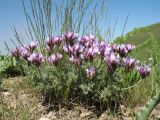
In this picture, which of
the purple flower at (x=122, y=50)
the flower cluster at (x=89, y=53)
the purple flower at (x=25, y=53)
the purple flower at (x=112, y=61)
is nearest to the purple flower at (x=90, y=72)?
the flower cluster at (x=89, y=53)

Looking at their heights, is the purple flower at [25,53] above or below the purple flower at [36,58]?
above

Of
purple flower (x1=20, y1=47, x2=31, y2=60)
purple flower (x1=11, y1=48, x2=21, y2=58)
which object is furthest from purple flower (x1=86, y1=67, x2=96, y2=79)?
purple flower (x1=11, y1=48, x2=21, y2=58)

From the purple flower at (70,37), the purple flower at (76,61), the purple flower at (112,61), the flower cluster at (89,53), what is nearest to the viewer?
the purple flower at (112,61)

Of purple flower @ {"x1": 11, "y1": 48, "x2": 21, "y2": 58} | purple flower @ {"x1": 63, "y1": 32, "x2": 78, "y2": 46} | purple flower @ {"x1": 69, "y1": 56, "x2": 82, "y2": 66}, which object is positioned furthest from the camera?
purple flower @ {"x1": 11, "y1": 48, "x2": 21, "y2": 58}

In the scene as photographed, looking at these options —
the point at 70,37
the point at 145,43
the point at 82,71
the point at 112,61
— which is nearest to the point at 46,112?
the point at 82,71

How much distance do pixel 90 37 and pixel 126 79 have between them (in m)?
0.61

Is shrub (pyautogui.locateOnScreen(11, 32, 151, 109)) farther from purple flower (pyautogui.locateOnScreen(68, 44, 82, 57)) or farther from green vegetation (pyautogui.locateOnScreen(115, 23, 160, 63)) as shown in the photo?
green vegetation (pyautogui.locateOnScreen(115, 23, 160, 63))

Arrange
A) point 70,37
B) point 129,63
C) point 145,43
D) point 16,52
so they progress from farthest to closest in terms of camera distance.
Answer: point 145,43, point 16,52, point 70,37, point 129,63

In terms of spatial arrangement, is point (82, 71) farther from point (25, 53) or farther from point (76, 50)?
point (25, 53)

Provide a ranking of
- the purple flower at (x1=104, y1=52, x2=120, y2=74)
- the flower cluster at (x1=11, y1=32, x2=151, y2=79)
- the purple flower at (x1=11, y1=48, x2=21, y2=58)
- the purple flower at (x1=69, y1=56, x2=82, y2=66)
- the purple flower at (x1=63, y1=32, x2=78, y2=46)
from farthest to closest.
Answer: the purple flower at (x1=11, y1=48, x2=21, y2=58) → the purple flower at (x1=63, y1=32, x2=78, y2=46) → the purple flower at (x1=69, y1=56, x2=82, y2=66) → the flower cluster at (x1=11, y1=32, x2=151, y2=79) → the purple flower at (x1=104, y1=52, x2=120, y2=74)

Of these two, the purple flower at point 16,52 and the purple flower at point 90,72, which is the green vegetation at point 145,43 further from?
the purple flower at point 16,52

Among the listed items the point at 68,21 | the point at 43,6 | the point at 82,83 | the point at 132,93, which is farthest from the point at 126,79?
→ the point at 43,6

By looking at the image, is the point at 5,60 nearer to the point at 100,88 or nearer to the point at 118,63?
the point at 100,88

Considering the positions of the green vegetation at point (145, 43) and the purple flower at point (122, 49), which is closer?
the purple flower at point (122, 49)
